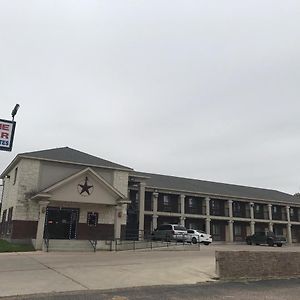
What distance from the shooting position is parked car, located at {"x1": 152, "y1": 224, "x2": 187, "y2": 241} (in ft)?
120

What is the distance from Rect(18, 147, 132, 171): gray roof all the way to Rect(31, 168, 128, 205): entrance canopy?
1784 mm

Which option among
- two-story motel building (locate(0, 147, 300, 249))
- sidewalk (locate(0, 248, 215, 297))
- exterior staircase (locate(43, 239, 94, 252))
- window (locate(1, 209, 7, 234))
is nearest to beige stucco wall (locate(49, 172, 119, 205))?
two-story motel building (locate(0, 147, 300, 249))

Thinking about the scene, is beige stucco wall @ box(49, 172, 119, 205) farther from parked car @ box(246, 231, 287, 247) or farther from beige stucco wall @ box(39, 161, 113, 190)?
parked car @ box(246, 231, 287, 247)

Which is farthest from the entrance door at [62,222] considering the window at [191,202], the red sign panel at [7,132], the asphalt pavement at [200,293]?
the window at [191,202]

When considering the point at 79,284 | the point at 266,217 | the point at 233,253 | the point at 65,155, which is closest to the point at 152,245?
the point at 65,155

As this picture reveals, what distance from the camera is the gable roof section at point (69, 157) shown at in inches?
1163

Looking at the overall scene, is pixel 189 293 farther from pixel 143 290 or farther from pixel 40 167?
pixel 40 167

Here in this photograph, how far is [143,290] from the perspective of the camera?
11328 millimetres

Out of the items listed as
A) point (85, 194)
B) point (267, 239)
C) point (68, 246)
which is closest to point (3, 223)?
point (85, 194)

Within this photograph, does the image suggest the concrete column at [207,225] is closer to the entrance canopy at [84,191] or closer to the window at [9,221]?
the entrance canopy at [84,191]

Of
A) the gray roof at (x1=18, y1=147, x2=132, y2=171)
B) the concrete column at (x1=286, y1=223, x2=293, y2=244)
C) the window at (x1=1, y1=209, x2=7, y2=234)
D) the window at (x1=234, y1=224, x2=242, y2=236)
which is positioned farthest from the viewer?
the concrete column at (x1=286, y1=223, x2=293, y2=244)

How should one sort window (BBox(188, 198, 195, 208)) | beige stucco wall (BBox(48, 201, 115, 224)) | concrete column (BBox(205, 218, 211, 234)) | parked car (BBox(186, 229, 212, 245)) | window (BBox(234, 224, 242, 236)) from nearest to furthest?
beige stucco wall (BBox(48, 201, 115, 224)) → parked car (BBox(186, 229, 212, 245)) → concrete column (BBox(205, 218, 211, 234)) → window (BBox(188, 198, 195, 208)) → window (BBox(234, 224, 242, 236))

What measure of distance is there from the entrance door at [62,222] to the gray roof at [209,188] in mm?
15141

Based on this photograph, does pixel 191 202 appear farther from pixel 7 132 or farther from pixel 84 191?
pixel 7 132
